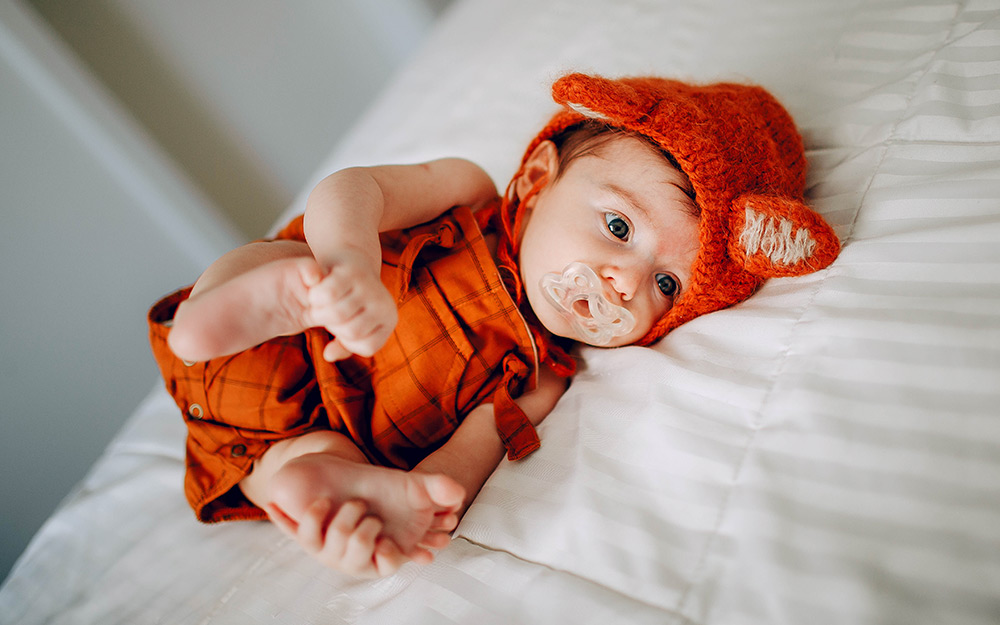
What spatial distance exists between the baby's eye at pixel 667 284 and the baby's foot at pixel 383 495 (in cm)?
44

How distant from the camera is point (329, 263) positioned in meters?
0.61

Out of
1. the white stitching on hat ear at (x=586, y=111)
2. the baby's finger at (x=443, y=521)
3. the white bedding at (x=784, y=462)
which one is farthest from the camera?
the white stitching on hat ear at (x=586, y=111)

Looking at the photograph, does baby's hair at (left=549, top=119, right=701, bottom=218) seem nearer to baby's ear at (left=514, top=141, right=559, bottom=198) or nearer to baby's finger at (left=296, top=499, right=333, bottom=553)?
baby's ear at (left=514, top=141, right=559, bottom=198)

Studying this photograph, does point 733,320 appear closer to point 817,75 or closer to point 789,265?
point 789,265

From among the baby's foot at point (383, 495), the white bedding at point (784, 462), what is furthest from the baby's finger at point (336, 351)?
the white bedding at point (784, 462)

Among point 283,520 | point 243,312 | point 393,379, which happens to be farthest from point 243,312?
point 393,379

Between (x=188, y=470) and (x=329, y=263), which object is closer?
(x=329, y=263)

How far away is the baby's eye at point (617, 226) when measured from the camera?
83 cm

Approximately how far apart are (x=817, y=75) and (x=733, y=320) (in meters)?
0.59

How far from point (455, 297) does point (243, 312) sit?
1.20 feet

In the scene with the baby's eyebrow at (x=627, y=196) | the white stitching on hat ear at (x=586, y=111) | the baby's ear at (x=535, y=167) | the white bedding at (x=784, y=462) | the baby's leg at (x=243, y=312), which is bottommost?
the white bedding at (x=784, y=462)

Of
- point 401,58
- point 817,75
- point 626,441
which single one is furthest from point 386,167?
point 401,58

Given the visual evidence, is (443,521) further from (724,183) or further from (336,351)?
(724,183)

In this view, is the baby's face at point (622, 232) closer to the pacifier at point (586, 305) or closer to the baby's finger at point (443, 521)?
the pacifier at point (586, 305)
